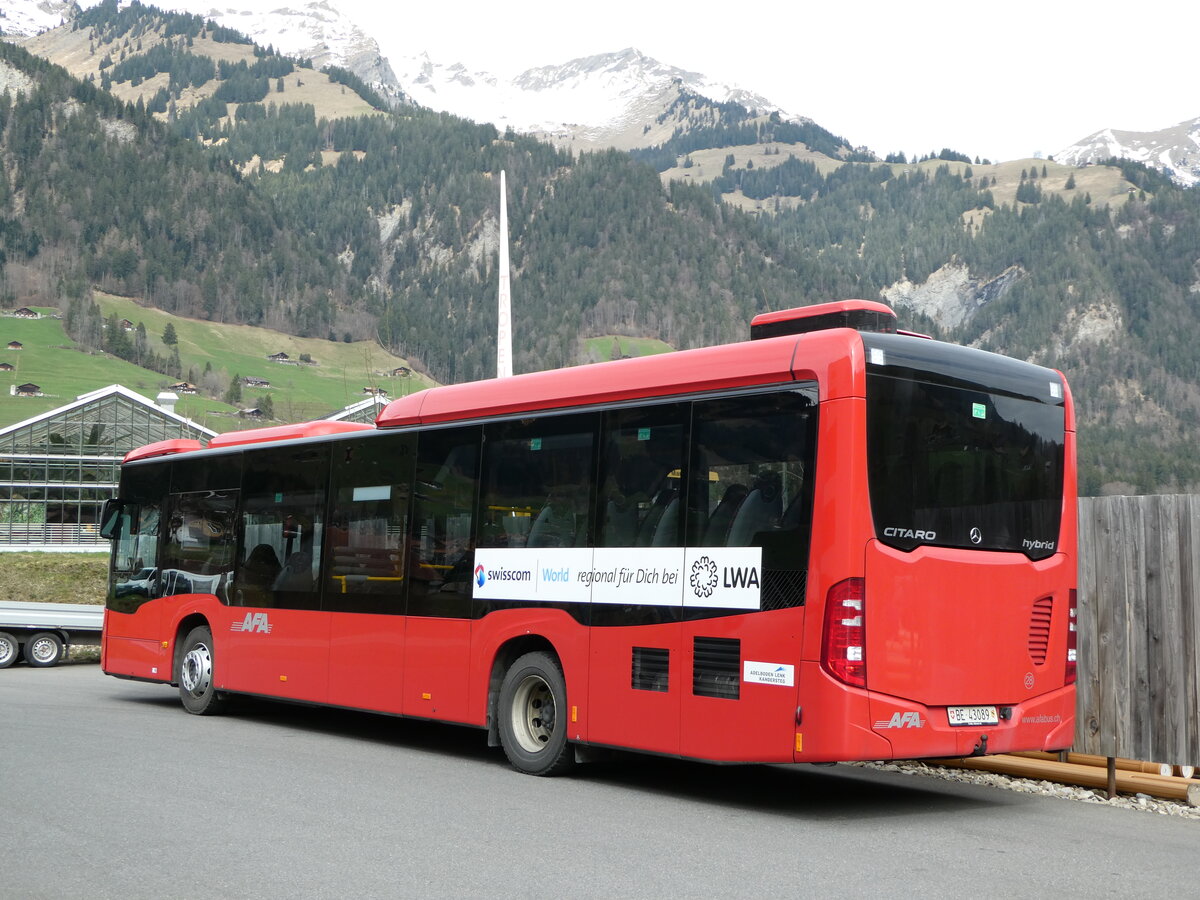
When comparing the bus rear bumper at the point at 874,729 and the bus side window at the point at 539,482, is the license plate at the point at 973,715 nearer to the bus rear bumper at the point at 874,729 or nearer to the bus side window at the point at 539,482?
the bus rear bumper at the point at 874,729

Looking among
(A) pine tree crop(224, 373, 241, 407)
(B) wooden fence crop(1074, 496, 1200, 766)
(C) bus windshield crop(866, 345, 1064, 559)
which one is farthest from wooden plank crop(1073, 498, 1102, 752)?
(A) pine tree crop(224, 373, 241, 407)

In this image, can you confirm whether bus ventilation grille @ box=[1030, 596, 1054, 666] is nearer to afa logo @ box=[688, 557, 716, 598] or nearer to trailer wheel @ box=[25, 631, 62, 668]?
afa logo @ box=[688, 557, 716, 598]

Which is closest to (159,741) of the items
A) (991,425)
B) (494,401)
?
(494,401)

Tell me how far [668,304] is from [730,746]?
18337 centimetres

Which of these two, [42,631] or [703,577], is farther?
[42,631]

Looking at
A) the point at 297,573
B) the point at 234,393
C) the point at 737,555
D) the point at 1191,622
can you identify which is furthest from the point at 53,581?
the point at 234,393

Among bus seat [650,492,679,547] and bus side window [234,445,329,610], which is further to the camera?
bus side window [234,445,329,610]

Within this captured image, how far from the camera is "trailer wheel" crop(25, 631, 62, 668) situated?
23000 mm

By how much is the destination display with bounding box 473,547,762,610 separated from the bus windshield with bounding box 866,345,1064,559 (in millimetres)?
999

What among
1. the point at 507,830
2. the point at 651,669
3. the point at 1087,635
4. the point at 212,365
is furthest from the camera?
the point at 212,365

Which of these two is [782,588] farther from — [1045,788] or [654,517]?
[1045,788]

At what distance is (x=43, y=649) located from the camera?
2316 cm

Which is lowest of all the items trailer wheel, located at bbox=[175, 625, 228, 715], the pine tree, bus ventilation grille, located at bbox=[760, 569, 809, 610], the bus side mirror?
trailer wheel, located at bbox=[175, 625, 228, 715]

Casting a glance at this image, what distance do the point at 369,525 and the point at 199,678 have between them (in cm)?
381
